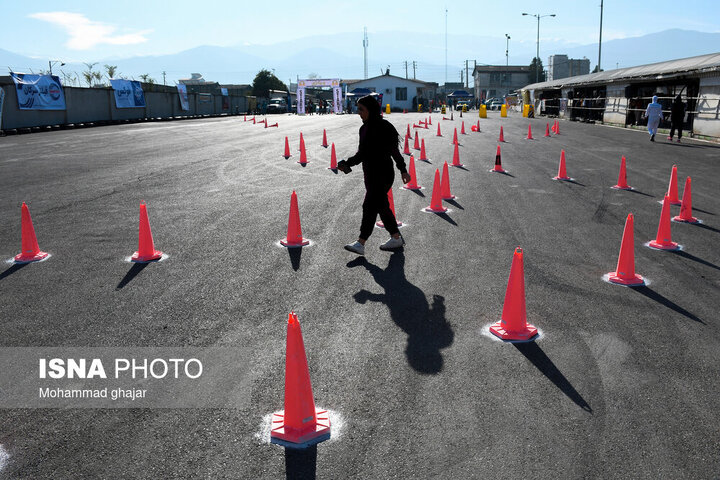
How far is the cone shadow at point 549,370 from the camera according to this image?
3.75 metres

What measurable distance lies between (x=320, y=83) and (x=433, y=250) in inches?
3115

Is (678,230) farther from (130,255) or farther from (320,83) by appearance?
(320,83)

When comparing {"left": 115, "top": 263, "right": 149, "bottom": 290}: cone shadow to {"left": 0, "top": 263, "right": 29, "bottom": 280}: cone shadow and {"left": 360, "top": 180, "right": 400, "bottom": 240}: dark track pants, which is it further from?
{"left": 360, "top": 180, "right": 400, "bottom": 240}: dark track pants

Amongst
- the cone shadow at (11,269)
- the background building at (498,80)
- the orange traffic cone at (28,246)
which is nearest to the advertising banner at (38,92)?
the orange traffic cone at (28,246)

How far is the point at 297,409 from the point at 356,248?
394cm

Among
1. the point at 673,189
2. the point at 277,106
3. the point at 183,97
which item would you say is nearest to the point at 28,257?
the point at 673,189

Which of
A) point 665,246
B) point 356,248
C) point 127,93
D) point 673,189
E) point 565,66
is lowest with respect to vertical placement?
point 665,246

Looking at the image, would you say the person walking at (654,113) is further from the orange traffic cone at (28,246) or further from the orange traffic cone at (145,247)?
the orange traffic cone at (28,246)

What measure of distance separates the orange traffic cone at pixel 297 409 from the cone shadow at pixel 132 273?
134 inches

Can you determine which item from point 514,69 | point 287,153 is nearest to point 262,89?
point 514,69

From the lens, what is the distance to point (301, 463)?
3098mm

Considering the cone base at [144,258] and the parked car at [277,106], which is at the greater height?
the parked car at [277,106]

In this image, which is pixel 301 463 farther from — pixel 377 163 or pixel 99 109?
pixel 99 109

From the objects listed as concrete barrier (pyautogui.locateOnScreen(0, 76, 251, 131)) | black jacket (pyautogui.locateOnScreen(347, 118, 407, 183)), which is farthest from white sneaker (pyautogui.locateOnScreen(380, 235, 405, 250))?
concrete barrier (pyautogui.locateOnScreen(0, 76, 251, 131))
